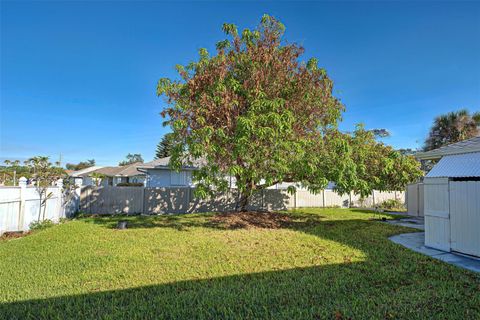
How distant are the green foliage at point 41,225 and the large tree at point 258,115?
5.33 metres

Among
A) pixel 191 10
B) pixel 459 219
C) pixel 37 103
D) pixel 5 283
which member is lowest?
pixel 5 283

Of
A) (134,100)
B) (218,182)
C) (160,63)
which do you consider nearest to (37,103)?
(134,100)

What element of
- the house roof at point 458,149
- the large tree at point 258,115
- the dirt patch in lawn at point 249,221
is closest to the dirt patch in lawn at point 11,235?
the large tree at point 258,115

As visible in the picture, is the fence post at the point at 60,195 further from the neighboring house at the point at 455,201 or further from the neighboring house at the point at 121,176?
the neighboring house at the point at 455,201

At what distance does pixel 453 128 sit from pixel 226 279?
2338 cm

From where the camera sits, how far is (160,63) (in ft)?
38.8

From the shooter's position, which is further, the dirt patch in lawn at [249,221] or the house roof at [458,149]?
the dirt patch in lawn at [249,221]

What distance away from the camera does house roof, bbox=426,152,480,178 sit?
6.14 m

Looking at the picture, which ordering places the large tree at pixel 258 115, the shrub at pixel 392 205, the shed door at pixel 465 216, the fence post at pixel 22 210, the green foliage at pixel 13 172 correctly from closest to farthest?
the shed door at pixel 465 216 < the large tree at pixel 258 115 < the fence post at pixel 22 210 < the green foliage at pixel 13 172 < the shrub at pixel 392 205

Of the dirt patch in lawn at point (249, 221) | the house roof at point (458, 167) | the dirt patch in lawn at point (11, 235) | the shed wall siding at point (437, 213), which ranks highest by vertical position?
the house roof at point (458, 167)

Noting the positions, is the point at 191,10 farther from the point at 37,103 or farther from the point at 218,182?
the point at 37,103

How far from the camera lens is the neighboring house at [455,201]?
5.89 metres

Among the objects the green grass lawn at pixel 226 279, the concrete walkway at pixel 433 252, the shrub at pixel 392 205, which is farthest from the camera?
the shrub at pixel 392 205

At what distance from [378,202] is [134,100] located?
18.7 m
